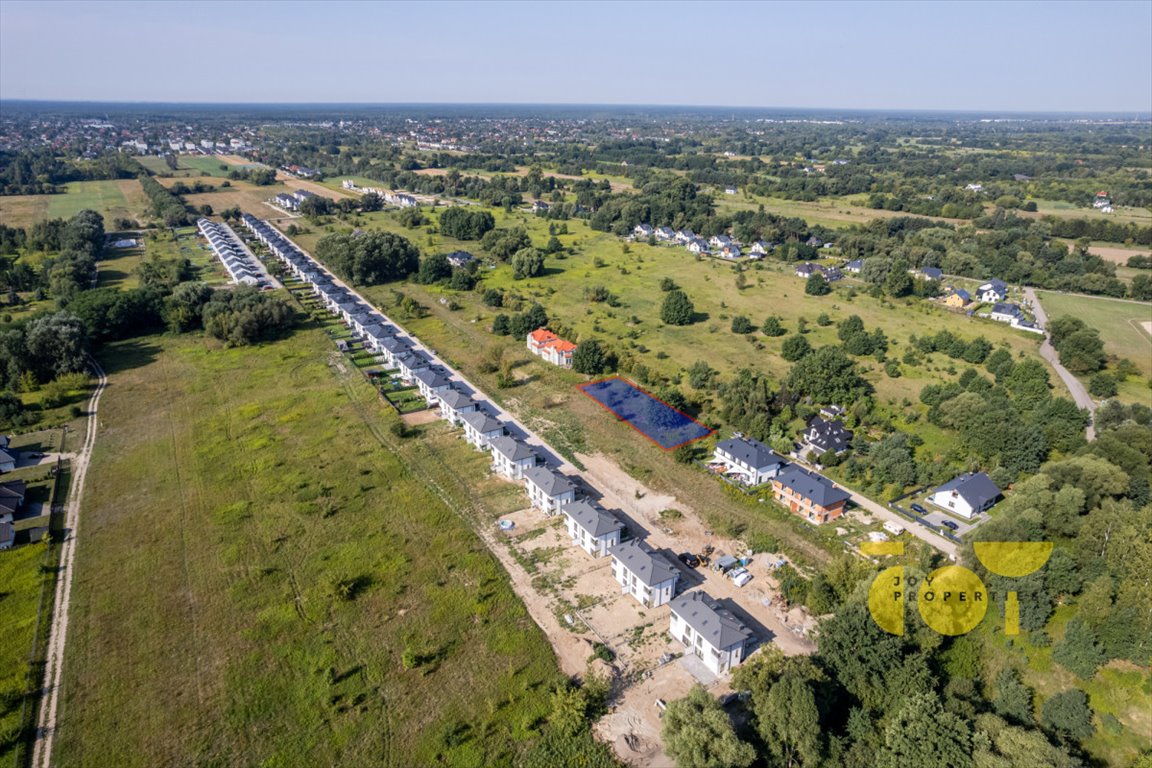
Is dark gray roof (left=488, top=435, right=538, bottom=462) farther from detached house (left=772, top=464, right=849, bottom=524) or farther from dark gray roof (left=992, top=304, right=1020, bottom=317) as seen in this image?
dark gray roof (left=992, top=304, right=1020, bottom=317)


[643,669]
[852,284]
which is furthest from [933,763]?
[852,284]

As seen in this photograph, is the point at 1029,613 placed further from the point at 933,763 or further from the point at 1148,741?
the point at 933,763

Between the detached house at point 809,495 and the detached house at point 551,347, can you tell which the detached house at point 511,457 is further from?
the detached house at point 551,347

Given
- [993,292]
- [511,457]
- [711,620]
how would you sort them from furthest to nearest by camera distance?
[993,292]
[511,457]
[711,620]

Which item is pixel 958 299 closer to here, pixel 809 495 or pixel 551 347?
pixel 551 347

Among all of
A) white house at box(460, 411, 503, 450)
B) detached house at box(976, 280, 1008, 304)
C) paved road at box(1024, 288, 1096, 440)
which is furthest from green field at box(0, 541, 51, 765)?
detached house at box(976, 280, 1008, 304)

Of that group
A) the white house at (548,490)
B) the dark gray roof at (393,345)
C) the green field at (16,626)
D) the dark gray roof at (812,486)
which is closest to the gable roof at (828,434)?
the dark gray roof at (812,486)

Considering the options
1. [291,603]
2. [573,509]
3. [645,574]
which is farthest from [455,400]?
[645,574]
